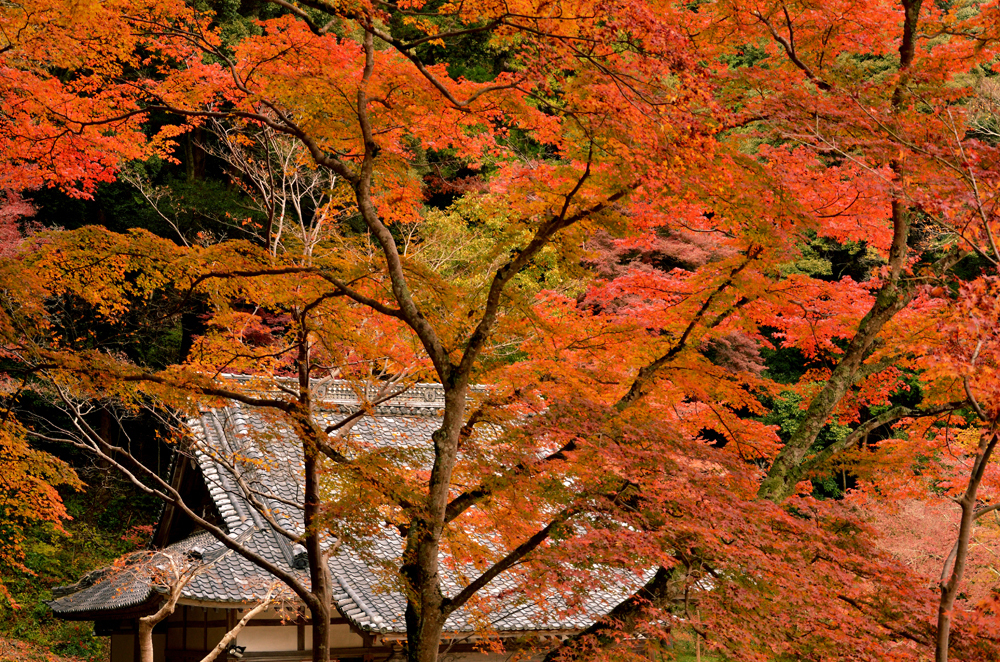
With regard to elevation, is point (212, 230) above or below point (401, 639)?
above

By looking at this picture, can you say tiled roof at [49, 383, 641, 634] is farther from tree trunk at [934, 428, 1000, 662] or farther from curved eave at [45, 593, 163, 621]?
tree trunk at [934, 428, 1000, 662]

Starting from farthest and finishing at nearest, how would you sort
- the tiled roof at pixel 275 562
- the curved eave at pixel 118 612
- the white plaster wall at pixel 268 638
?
1. the white plaster wall at pixel 268 638
2. the curved eave at pixel 118 612
3. the tiled roof at pixel 275 562

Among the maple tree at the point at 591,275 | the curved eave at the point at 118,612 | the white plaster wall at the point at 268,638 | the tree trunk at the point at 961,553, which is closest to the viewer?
the tree trunk at the point at 961,553

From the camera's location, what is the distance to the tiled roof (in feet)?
27.2

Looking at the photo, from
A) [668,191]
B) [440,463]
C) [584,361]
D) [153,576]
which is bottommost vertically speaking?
[153,576]

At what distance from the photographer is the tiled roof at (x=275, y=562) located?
8289 millimetres

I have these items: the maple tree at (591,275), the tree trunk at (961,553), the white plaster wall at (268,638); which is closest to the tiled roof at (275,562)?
the white plaster wall at (268,638)

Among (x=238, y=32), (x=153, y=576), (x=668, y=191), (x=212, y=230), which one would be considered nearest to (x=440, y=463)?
(x=668, y=191)

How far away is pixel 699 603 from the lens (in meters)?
5.37

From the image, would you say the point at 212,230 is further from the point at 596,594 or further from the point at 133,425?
the point at 596,594

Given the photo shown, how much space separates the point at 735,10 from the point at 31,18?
589cm

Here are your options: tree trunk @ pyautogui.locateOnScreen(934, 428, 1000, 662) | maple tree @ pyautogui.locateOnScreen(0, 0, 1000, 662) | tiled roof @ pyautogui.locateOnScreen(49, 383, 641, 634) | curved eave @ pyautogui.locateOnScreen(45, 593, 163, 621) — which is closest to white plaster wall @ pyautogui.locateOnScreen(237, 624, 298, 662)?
tiled roof @ pyautogui.locateOnScreen(49, 383, 641, 634)

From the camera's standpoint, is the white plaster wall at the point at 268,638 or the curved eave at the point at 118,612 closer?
the curved eave at the point at 118,612

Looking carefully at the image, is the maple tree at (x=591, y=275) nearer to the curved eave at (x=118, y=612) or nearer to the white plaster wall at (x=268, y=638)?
the curved eave at (x=118, y=612)
